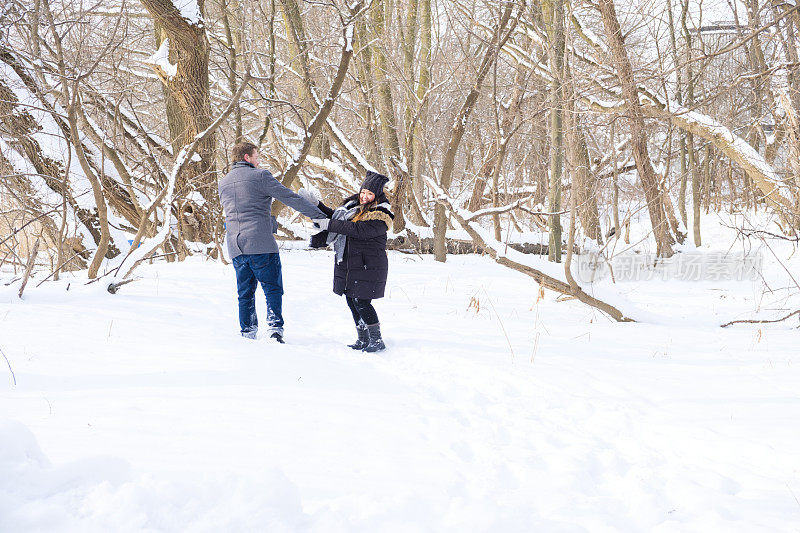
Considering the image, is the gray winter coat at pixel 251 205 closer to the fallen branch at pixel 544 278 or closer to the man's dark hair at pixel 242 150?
the man's dark hair at pixel 242 150

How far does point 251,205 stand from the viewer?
4.34 m

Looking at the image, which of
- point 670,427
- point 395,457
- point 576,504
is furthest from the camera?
point 670,427

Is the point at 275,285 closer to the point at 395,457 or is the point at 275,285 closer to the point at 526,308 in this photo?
the point at 395,457

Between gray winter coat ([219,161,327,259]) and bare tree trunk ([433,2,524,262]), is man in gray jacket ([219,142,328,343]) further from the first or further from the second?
bare tree trunk ([433,2,524,262])

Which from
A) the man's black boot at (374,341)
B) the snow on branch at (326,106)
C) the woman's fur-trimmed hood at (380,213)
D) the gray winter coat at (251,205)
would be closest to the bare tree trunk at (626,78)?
the woman's fur-trimmed hood at (380,213)

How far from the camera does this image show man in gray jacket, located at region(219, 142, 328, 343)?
4301 mm

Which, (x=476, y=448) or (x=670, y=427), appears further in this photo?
(x=670, y=427)

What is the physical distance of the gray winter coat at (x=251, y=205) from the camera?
429 centimetres

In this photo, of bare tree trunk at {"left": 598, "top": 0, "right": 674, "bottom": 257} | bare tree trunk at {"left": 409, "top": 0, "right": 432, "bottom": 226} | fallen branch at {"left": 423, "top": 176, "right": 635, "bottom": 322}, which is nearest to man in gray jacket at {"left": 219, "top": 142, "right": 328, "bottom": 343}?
fallen branch at {"left": 423, "top": 176, "right": 635, "bottom": 322}

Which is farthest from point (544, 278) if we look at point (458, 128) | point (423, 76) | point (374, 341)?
point (423, 76)

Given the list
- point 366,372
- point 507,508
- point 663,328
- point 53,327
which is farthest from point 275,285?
point 663,328

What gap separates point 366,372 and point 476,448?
1283mm

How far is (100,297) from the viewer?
491cm

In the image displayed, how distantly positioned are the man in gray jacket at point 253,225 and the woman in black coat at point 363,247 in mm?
190
